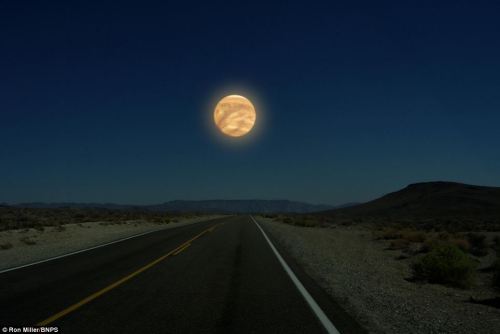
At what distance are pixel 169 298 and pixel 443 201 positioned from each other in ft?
401

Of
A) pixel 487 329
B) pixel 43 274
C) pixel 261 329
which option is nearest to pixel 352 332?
pixel 261 329

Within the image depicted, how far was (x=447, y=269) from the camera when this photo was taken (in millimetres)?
12492

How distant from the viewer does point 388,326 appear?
21.9ft

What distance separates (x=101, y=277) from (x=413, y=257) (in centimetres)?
1419

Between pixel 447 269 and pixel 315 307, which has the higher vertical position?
pixel 447 269

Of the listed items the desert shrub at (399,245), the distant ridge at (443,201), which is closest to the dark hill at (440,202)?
the distant ridge at (443,201)

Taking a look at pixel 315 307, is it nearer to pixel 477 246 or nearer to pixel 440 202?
pixel 477 246

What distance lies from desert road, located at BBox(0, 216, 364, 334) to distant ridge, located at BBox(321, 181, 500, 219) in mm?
84673

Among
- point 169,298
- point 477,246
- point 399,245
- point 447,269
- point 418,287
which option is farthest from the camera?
point 399,245

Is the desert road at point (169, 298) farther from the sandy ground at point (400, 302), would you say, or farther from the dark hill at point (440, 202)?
the dark hill at point (440, 202)

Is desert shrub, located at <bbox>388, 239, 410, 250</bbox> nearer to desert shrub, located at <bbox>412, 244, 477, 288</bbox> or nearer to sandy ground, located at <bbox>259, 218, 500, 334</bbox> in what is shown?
sandy ground, located at <bbox>259, 218, 500, 334</bbox>

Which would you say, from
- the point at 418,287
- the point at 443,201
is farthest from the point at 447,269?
the point at 443,201

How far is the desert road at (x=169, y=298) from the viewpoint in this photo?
6.44 metres

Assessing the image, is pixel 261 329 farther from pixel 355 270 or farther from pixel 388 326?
pixel 355 270
